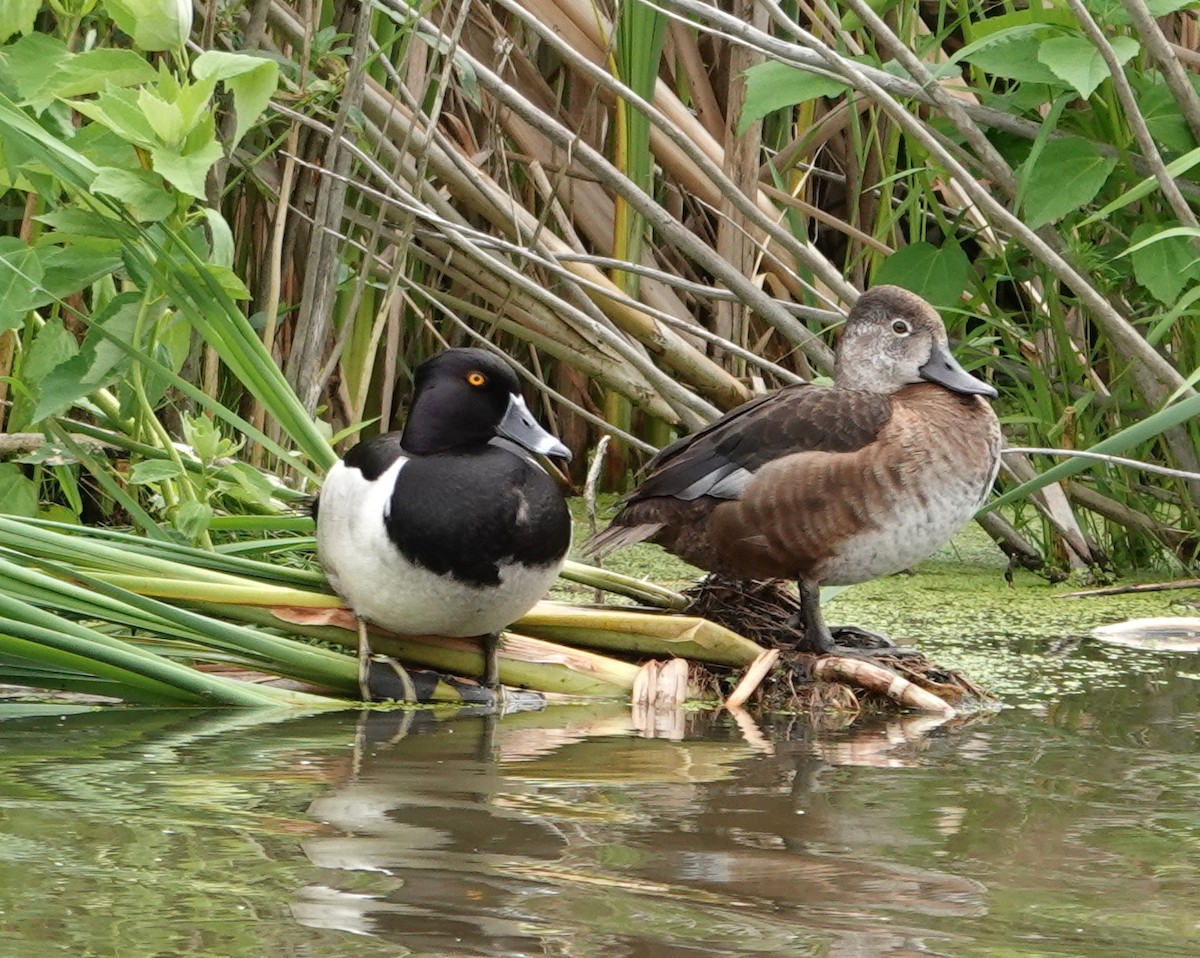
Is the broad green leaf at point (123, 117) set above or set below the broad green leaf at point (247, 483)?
above

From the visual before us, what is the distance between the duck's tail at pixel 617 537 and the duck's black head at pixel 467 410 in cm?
48


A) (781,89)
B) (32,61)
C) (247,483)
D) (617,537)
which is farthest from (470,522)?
(781,89)

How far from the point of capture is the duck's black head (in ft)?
11.1

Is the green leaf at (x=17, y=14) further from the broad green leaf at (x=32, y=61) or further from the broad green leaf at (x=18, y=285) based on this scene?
the broad green leaf at (x=18, y=285)

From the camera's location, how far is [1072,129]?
165 inches

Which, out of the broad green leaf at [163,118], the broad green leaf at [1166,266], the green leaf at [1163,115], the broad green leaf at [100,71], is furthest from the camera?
the green leaf at [1163,115]

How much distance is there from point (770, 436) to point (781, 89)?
0.84 metres

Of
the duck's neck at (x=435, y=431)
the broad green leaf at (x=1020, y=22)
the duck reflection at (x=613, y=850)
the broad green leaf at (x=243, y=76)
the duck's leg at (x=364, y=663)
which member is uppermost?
the broad green leaf at (x=1020, y=22)

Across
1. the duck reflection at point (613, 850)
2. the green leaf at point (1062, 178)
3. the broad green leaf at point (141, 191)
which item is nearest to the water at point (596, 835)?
the duck reflection at point (613, 850)

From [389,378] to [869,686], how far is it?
178 cm

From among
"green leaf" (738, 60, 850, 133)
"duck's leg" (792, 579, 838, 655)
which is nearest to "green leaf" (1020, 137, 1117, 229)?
"green leaf" (738, 60, 850, 133)

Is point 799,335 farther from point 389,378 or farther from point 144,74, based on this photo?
point 144,74

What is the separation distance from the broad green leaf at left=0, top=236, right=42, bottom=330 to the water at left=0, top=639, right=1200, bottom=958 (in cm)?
78

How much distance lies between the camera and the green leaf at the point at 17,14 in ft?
10.9
